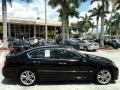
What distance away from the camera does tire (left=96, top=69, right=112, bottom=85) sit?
35.0 feet

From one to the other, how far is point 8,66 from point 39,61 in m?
1.18

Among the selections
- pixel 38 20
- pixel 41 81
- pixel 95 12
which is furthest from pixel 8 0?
pixel 38 20

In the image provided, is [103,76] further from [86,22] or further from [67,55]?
[86,22]

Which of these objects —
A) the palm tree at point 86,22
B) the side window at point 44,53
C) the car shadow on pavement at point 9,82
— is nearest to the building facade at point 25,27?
the palm tree at point 86,22

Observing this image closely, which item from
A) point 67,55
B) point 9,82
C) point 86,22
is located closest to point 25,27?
point 86,22

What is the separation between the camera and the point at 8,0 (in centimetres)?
3325

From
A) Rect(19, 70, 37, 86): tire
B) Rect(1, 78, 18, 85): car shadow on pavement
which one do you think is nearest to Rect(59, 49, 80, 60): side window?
Rect(19, 70, 37, 86): tire

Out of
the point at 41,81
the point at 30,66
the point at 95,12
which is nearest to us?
the point at 30,66

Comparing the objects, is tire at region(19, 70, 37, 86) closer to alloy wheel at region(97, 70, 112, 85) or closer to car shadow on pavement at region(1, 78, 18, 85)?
car shadow on pavement at region(1, 78, 18, 85)

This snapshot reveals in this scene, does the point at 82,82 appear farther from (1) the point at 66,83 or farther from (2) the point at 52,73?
(2) the point at 52,73

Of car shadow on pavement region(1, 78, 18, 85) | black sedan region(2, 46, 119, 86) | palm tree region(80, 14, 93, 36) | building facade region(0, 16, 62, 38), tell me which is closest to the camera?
black sedan region(2, 46, 119, 86)

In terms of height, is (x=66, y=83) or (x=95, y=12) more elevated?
(x=95, y=12)

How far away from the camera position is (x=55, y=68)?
1055cm

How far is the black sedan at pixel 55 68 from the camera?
10539mm
